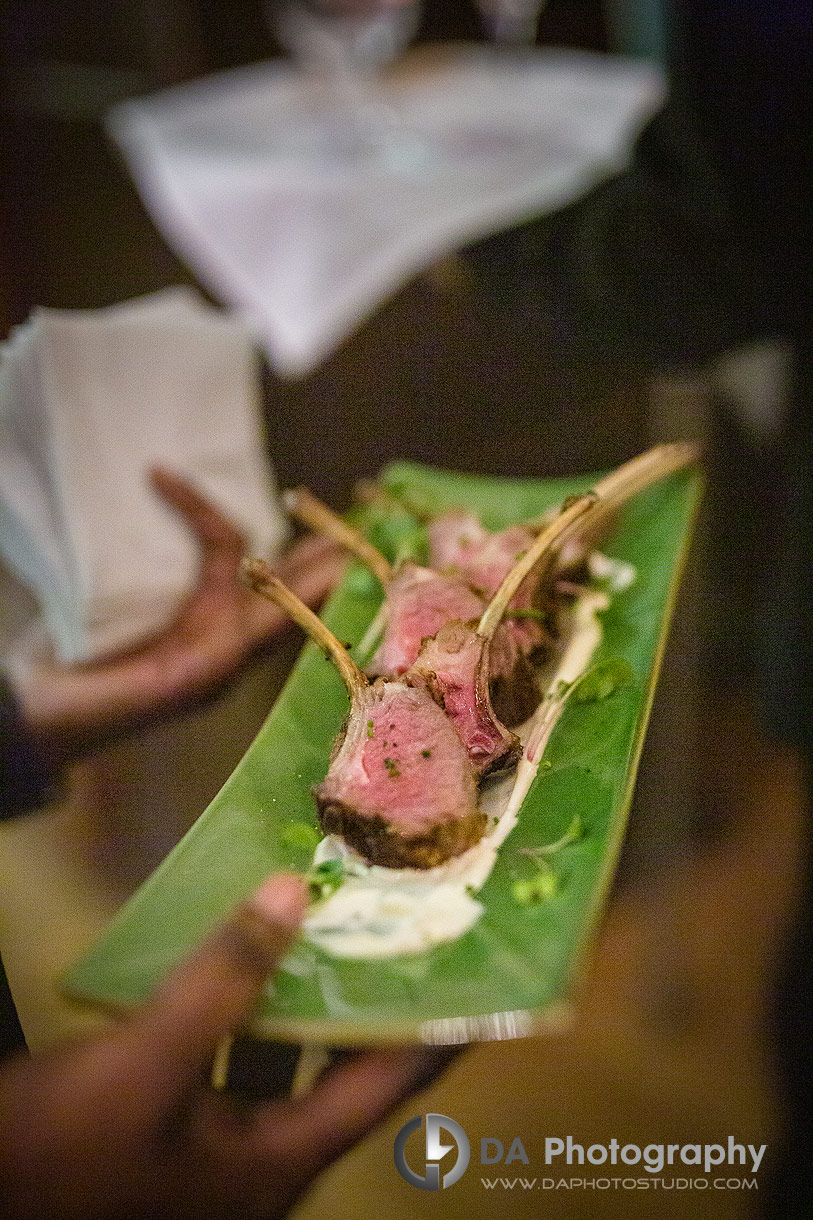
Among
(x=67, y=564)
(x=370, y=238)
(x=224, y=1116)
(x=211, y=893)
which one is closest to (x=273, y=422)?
(x=67, y=564)

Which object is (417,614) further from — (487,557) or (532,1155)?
(532,1155)

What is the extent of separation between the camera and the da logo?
0.49 meters

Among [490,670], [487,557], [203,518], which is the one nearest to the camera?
[490,670]

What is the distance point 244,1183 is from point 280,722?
302 millimetres

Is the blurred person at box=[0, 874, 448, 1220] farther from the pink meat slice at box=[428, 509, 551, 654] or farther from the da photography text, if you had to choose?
the pink meat slice at box=[428, 509, 551, 654]

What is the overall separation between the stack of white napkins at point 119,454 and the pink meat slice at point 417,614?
0.91 feet

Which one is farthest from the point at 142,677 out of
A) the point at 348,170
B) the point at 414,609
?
the point at 348,170

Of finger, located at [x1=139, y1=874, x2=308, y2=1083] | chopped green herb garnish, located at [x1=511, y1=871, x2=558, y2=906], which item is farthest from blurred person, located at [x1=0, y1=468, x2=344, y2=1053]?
chopped green herb garnish, located at [x1=511, y1=871, x2=558, y2=906]

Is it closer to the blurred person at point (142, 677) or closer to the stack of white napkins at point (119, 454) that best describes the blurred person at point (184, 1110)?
the blurred person at point (142, 677)

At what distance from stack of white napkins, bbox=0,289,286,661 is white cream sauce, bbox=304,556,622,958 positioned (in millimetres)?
395

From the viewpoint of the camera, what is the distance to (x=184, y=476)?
3.60 ft

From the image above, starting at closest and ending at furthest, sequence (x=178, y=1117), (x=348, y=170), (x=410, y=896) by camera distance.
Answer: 1. (x=178, y=1117)
2. (x=410, y=896)
3. (x=348, y=170)

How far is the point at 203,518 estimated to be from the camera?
3.41ft

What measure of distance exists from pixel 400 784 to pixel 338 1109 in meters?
0.19
